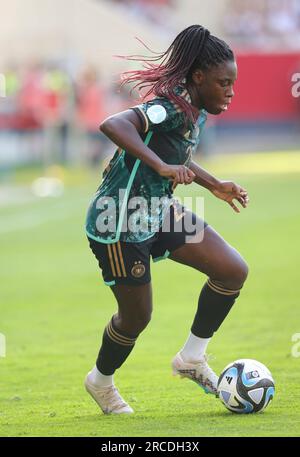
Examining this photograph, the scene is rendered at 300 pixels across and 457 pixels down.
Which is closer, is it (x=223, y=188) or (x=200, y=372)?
(x=223, y=188)

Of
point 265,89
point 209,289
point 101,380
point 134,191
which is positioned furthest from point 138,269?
point 265,89

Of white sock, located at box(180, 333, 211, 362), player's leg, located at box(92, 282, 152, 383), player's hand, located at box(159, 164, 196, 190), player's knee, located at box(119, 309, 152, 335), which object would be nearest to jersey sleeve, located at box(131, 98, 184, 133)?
player's hand, located at box(159, 164, 196, 190)

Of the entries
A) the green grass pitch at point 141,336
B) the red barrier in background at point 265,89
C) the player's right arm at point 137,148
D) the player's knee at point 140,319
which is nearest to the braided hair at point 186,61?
the player's right arm at point 137,148

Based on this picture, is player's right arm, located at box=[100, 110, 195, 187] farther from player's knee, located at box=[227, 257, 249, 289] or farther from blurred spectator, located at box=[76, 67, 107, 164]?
blurred spectator, located at box=[76, 67, 107, 164]

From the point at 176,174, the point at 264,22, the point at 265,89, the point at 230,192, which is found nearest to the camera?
the point at 176,174

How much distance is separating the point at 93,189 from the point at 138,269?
18138mm

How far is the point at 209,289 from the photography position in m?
6.95

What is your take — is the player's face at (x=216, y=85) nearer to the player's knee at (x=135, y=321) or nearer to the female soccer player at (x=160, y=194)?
the female soccer player at (x=160, y=194)

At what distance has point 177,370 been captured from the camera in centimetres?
711

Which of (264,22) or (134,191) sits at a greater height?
(134,191)

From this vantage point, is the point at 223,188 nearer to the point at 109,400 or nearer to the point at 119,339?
the point at 119,339

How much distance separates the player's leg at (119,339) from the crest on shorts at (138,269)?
0.24ft

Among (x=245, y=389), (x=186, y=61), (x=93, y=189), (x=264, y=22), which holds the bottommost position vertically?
(x=93, y=189)
